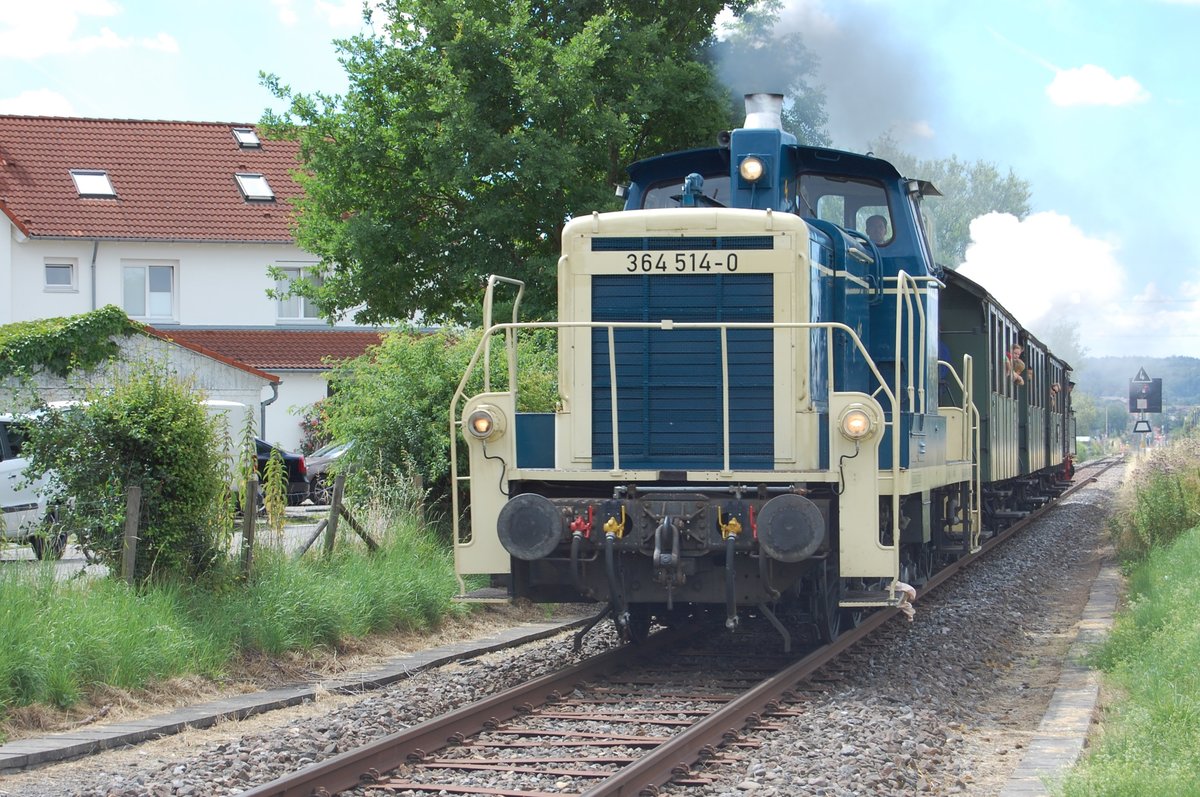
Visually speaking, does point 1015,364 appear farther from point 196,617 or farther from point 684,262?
point 196,617

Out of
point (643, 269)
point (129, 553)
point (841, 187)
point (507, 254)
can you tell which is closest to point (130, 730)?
point (129, 553)

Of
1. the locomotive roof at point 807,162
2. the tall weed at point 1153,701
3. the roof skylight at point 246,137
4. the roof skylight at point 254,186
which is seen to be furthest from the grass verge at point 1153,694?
the roof skylight at point 246,137

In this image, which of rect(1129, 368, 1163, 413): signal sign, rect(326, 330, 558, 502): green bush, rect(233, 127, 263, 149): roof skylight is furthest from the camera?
rect(233, 127, 263, 149): roof skylight

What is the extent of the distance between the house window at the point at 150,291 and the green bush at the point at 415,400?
61.6ft

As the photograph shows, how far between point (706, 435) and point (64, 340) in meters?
13.5

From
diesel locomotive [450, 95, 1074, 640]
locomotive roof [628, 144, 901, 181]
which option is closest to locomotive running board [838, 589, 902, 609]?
diesel locomotive [450, 95, 1074, 640]

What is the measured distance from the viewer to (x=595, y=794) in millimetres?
5406

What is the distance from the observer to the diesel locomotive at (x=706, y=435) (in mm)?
7848

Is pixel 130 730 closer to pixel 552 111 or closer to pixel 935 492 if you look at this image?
Answer: pixel 935 492

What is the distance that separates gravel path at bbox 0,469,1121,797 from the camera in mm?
5945

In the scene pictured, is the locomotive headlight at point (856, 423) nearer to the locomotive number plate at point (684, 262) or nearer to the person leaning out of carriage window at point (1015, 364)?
the locomotive number plate at point (684, 262)

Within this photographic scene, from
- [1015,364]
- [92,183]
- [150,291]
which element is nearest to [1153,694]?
[1015,364]

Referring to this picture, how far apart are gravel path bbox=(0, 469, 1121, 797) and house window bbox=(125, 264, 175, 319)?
22768mm

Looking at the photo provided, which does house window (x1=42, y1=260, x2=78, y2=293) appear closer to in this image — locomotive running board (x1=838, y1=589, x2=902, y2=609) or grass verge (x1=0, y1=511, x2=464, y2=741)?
grass verge (x1=0, y1=511, x2=464, y2=741)
